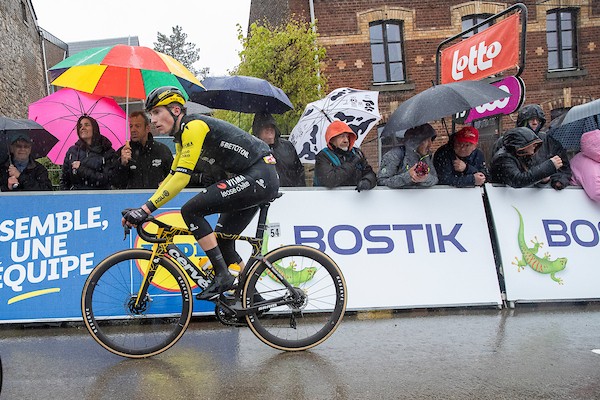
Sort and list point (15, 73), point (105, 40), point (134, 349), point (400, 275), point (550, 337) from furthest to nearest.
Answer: point (105, 40) → point (15, 73) → point (400, 275) → point (550, 337) → point (134, 349)

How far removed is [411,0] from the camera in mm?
21484

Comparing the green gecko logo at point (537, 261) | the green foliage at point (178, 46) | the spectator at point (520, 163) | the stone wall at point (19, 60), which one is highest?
the green foliage at point (178, 46)

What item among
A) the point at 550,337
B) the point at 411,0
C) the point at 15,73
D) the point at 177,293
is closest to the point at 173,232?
the point at 177,293

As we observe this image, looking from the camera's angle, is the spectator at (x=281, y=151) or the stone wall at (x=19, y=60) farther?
the stone wall at (x=19, y=60)

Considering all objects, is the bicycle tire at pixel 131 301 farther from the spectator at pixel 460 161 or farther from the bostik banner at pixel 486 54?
the bostik banner at pixel 486 54

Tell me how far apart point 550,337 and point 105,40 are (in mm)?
37299

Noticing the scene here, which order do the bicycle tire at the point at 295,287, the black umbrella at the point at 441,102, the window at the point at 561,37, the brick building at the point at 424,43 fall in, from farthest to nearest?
the window at the point at 561,37 → the brick building at the point at 424,43 → the black umbrella at the point at 441,102 → the bicycle tire at the point at 295,287

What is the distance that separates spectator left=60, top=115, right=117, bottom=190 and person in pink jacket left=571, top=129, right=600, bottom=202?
5.73m

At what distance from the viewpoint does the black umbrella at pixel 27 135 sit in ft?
24.8

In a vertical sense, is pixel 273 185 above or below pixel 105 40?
below

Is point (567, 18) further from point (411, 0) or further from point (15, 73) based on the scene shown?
point (15, 73)

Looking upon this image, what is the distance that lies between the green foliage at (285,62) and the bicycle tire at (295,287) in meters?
12.6

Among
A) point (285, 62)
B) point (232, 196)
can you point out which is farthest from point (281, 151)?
point (285, 62)

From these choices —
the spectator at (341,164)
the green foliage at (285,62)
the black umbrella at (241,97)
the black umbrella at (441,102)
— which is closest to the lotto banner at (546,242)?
the black umbrella at (441,102)
